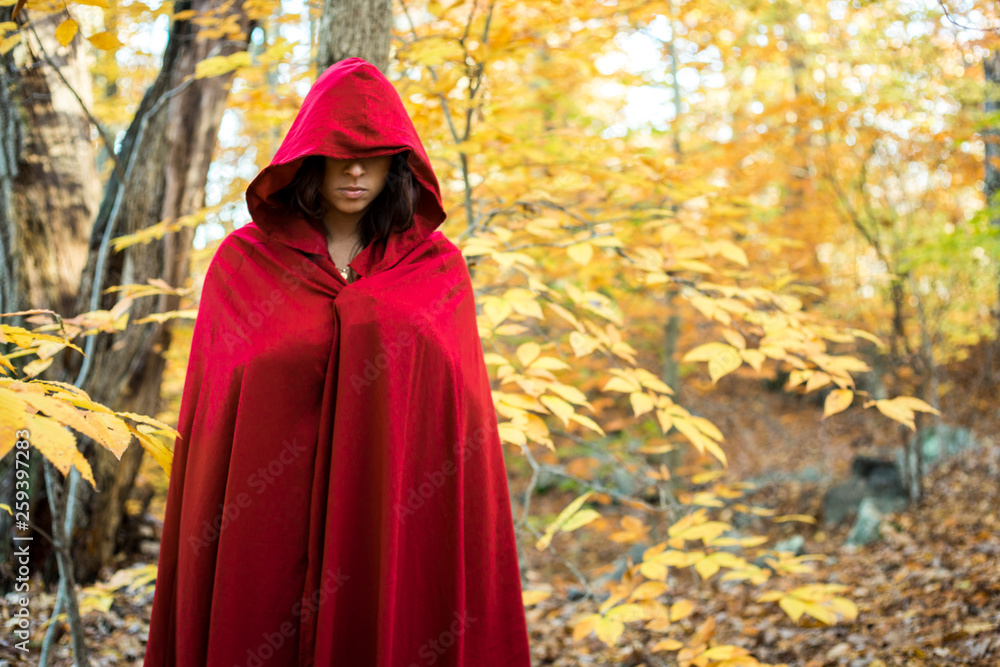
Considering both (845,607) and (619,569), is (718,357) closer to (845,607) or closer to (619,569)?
(845,607)

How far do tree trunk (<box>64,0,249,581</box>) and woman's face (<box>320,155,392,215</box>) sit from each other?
1847mm

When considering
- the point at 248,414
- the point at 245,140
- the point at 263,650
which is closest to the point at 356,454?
the point at 248,414

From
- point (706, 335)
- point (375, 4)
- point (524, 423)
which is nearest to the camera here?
point (524, 423)

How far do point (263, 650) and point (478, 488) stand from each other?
29.4 inches

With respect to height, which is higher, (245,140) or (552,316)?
(245,140)

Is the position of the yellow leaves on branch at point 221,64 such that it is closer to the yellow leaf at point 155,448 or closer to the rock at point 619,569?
the yellow leaf at point 155,448

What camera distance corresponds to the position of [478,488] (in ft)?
6.63

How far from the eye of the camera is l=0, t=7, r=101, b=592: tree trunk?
10.5 feet

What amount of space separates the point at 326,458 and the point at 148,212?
2.40 m

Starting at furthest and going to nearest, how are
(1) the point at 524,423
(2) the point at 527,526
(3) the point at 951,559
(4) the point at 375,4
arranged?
(3) the point at 951,559
(2) the point at 527,526
(4) the point at 375,4
(1) the point at 524,423

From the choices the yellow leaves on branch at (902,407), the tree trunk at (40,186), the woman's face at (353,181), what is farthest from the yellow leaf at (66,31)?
the yellow leaves on branch at (902,407)

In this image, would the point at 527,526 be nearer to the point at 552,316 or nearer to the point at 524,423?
the point at 524,423

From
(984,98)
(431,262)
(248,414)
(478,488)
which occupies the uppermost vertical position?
(984,98)

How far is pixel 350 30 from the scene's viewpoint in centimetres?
243
